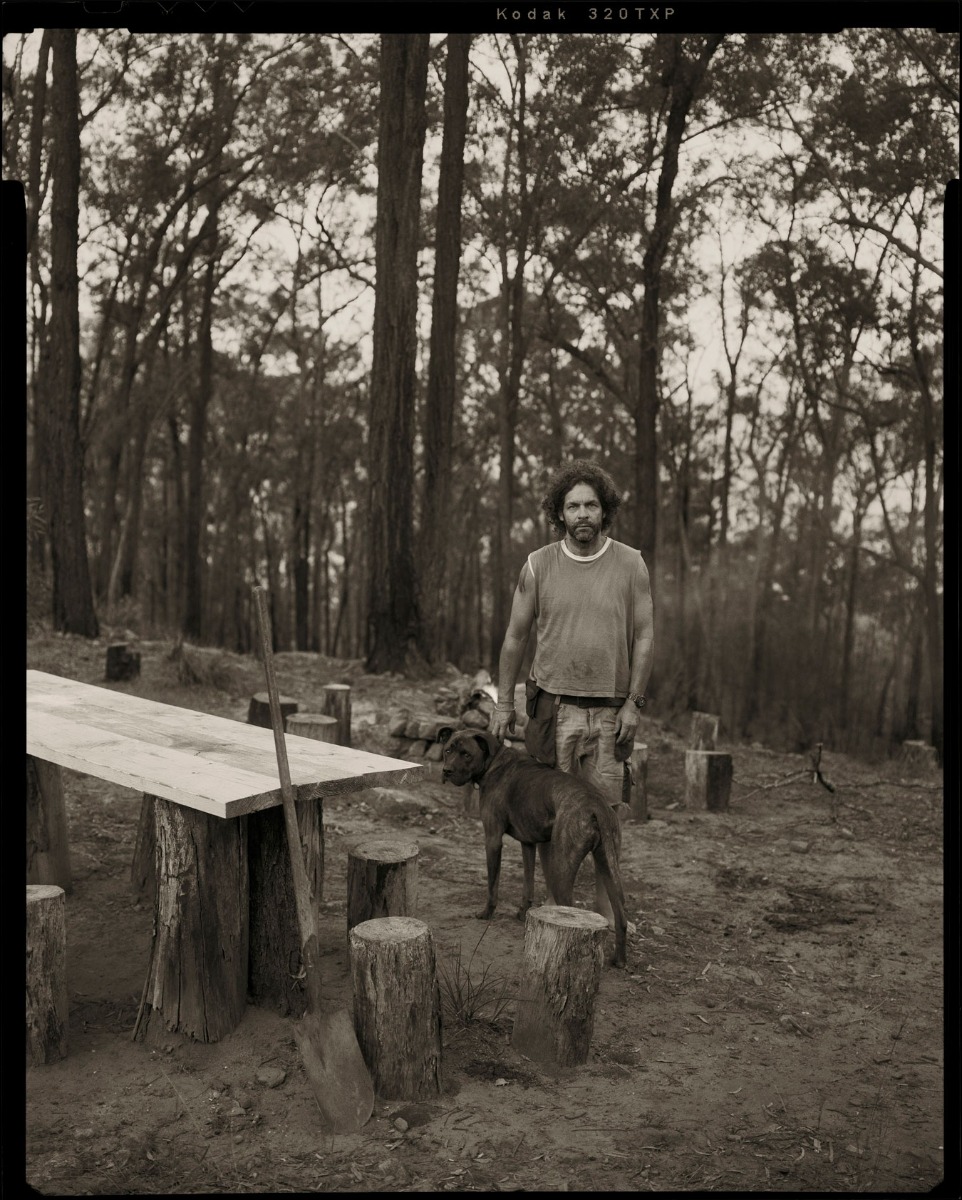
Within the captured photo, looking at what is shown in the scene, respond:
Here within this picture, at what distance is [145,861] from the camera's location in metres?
4.54

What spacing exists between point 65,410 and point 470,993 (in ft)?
34.5

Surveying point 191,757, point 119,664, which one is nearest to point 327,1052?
point 191,757

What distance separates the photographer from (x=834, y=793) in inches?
313

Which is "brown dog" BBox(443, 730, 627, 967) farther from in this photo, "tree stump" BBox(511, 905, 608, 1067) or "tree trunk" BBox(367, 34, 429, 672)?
"tree trunk" BBox(367, 34, 429, 672)

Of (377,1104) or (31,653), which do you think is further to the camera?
(31,653)

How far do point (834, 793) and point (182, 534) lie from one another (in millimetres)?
22271

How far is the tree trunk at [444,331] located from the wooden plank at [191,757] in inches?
287

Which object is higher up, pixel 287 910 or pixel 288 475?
pixel 288 475

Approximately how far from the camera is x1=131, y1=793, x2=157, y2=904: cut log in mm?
4488

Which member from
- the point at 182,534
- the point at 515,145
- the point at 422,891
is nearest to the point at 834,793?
the point at 422,891

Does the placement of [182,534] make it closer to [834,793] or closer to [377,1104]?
[834,793]

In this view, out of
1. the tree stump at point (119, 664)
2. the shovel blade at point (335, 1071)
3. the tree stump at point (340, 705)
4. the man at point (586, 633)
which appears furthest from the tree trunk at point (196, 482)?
the shovel blade at point (335, 1071)

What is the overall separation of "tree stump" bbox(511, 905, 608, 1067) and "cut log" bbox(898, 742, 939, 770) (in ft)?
Result: 32.9

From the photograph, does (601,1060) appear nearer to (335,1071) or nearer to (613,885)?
(613,885)
